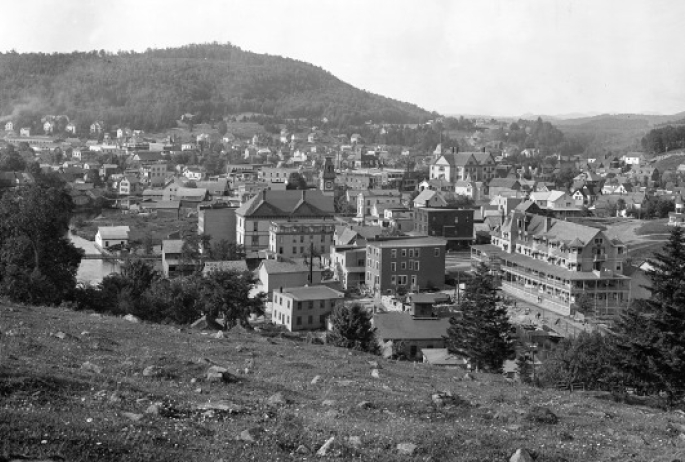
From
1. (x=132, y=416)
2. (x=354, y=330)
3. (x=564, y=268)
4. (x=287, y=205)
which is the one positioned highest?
(x=132, y=416)

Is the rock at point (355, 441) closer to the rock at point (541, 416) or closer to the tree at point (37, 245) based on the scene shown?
the rock at point (541, 416)

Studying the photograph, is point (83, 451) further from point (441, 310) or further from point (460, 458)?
point (441, 310)

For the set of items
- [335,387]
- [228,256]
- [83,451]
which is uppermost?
[83,451]

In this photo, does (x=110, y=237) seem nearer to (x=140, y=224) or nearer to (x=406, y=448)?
(x=140, y=224)

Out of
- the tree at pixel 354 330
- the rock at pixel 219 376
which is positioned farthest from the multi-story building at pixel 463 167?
the rock at pixel 219 376

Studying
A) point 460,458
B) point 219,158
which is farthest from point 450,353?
point 219,158

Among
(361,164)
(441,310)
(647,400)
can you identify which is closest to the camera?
(647,400)

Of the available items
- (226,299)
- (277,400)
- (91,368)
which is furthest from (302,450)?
(226,299)

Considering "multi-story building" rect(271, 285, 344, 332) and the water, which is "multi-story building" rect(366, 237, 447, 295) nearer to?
"multi-story building" rect(271, 285, 344, 332)
